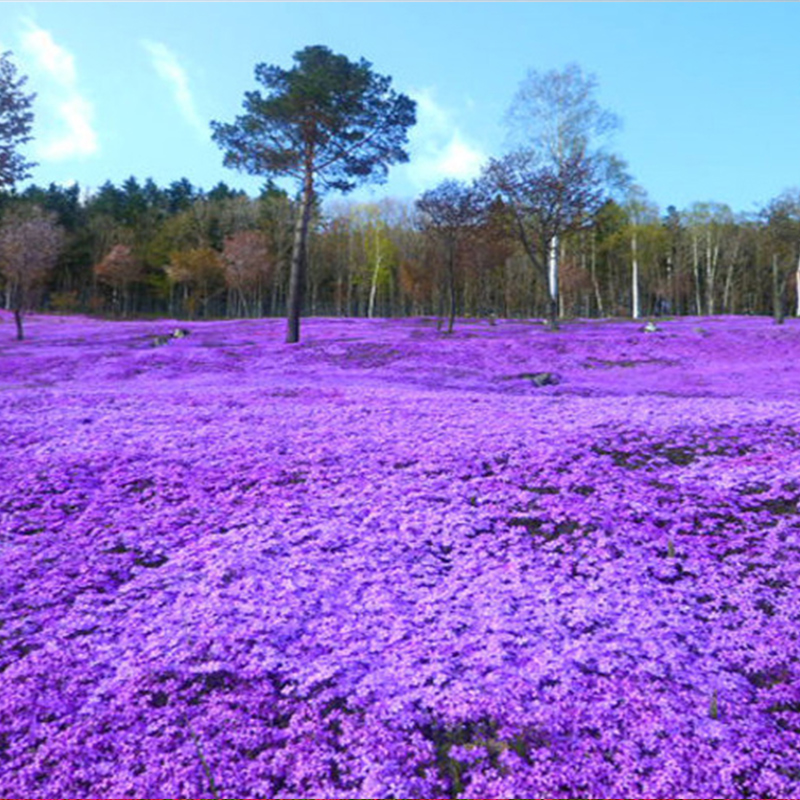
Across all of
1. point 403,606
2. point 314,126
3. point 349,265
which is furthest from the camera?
point 349,265

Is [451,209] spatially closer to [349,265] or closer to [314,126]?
[314,126]

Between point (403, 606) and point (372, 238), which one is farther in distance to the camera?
point (372, 238)

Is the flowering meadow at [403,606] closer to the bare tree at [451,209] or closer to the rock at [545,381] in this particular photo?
the rock at [545,381]

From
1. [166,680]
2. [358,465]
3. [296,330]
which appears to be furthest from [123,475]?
[296,330]

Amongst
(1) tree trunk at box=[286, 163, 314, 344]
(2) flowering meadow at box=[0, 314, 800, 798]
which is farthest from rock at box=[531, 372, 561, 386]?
(1) tree trunk at box=[286, 163, 314, 344]

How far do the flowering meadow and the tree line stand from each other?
74.6ft

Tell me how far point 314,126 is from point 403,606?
28.6 metres

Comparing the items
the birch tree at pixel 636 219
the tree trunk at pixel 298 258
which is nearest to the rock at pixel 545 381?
the tree trunk at pixel 298 258

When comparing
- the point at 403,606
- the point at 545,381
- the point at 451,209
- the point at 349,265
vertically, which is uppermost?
the point at 349,265

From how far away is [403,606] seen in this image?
4.72m

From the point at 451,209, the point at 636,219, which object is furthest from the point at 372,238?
the point at 451,209

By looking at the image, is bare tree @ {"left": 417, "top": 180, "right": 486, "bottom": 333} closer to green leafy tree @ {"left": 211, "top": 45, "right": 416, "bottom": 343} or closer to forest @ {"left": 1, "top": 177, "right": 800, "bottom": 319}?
green leafy tree @ {"left": 211, "top": 45, "right": 416, "bottom": 343}

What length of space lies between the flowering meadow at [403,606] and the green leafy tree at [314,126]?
21.9 meters

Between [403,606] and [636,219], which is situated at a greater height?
[636,219]
